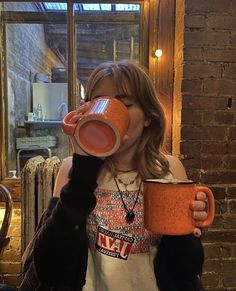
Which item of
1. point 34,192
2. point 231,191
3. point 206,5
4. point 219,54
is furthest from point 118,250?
point 206,5

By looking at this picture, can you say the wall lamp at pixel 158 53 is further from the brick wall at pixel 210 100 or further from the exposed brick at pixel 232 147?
the exposed brick at pixel 232 147

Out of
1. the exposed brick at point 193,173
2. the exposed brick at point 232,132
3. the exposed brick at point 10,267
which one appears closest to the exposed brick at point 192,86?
the exposed brick at point 232,132

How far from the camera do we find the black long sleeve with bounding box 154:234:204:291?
645 millimetres

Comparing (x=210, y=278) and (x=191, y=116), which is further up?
(x=191, y=116)

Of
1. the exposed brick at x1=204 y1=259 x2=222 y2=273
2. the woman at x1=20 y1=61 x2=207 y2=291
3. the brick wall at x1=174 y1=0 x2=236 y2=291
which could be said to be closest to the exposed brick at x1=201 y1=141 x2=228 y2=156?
the brick wall at x1=174 y1=0 x2=236 y2=291

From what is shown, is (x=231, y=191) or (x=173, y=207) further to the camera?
(x=231, y=191)

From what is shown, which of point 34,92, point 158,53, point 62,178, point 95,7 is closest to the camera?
point 62,178

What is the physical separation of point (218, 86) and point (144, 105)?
0.93 meters

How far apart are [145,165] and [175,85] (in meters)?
1.00

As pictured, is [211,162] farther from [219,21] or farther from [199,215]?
[199,215]

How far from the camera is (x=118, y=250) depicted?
0.68 m

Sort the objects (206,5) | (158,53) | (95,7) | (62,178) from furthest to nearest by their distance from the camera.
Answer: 1. (95,7)
2. (158,53)
3. (206,5)
4. (62,178)

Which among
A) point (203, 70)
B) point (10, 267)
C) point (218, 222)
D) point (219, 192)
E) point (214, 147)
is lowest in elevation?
point (10, 267)

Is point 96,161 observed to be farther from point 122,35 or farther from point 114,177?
point 122,35
